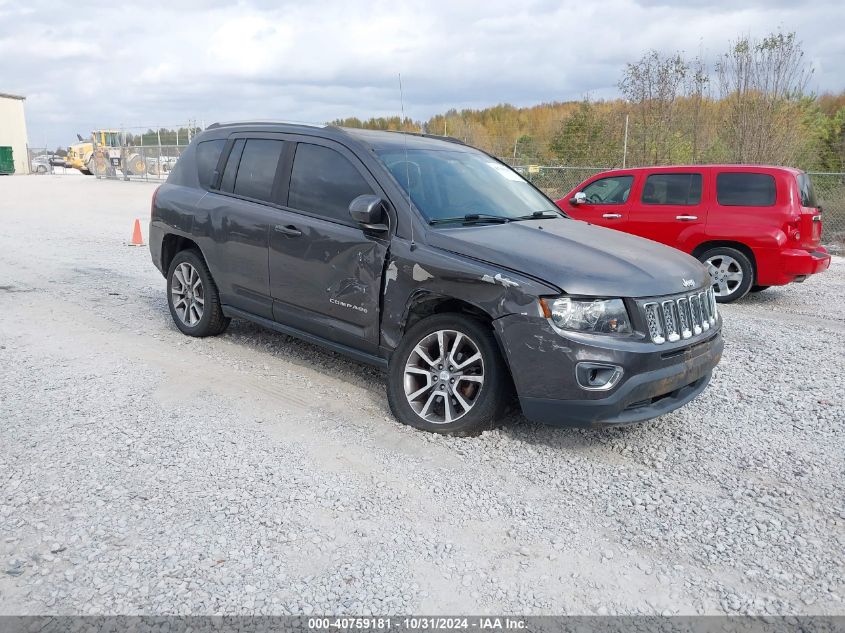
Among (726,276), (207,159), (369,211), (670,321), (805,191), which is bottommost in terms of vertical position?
(726,276)

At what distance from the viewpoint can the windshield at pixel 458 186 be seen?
471cm

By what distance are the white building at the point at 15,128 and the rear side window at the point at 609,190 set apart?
2174 inches

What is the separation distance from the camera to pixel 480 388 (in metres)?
4.20

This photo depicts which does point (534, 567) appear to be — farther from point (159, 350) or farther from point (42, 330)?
point (42, 330)

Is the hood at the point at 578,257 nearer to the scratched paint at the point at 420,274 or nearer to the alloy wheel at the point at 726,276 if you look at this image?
the scratched paint at the point at 420,274

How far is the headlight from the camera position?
3807 millimetres

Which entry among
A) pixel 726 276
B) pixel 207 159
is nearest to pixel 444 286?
pixel 207 159

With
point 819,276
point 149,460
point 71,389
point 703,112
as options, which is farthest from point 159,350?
point 703,112

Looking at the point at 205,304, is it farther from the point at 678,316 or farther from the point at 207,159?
the point at 678,316

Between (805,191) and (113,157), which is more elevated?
(113,157)

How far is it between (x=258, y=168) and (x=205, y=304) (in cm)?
133

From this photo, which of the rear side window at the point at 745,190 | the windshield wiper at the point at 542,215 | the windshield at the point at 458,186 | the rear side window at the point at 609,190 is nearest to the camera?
the windshield at the point at 458,186

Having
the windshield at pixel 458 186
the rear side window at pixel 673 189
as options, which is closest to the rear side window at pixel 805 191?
the rear side window at pixel 673 189

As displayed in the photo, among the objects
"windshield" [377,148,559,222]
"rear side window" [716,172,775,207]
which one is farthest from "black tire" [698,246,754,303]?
"windshield" [377,148,559,222]
